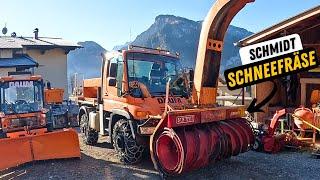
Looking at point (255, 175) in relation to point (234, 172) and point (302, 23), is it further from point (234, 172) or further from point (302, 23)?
point (302, 23)

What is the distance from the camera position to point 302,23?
1314cm

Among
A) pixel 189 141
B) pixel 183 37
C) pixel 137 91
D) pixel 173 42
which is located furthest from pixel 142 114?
pixel 183 37

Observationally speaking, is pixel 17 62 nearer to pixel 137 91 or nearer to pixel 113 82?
pixel 113 82

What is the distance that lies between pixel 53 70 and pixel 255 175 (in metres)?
20.8

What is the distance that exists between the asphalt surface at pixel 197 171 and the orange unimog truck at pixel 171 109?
1.47ft

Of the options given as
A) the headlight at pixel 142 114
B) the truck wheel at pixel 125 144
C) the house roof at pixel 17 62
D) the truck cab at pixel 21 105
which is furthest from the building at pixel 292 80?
the house roof at pixel 17 62

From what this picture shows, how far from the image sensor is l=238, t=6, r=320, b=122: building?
43.5 ft

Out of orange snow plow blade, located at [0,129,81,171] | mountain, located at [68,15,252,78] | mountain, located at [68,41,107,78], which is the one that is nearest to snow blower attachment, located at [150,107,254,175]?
orange snow plow blade, located at [0,129,81,171]

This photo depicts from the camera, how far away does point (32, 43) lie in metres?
25.5

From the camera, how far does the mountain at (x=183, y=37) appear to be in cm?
5334

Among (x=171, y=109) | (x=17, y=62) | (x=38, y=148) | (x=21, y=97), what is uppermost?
(x=17, y=62)

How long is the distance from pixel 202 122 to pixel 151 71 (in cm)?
230

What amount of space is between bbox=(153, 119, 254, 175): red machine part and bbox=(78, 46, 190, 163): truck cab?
70 centimetres

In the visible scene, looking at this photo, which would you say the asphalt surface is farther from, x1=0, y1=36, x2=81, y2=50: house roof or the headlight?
x1=0, y1=36, x2=81, y2=50: house roof
